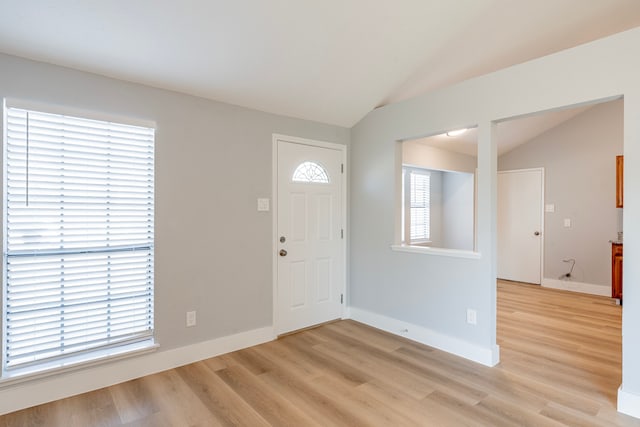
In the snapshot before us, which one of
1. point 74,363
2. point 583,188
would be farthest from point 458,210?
point 74,363

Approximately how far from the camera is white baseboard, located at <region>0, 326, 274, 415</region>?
2.24m

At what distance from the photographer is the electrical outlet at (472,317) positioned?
117 inches

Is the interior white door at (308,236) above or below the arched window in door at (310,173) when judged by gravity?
below

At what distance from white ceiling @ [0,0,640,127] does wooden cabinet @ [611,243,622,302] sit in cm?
298

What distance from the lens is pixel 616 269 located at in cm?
464

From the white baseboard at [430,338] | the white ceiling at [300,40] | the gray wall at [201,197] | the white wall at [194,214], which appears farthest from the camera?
the white baseboard at [430,338]

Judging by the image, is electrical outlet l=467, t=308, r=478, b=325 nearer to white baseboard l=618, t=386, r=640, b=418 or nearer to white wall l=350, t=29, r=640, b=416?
white wall l=350, t=29, r=640, b=416

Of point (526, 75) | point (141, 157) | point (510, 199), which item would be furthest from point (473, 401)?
point (510, 199)

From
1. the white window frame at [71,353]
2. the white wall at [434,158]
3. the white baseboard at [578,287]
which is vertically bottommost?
the white baseboard at [578,287]

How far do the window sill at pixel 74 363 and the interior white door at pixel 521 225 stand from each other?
5809 mm

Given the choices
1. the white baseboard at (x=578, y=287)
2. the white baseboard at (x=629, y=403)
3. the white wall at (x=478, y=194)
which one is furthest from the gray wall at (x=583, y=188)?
the white baseboard at (x=629, y=403)

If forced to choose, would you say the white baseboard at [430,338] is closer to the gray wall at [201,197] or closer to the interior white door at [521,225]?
the gray wall at [201,197]

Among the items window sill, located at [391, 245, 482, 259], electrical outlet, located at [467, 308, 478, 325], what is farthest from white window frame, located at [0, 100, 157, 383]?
electrical outlet, located at [467, 308, 478, 325]

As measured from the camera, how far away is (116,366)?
8.46 feet
